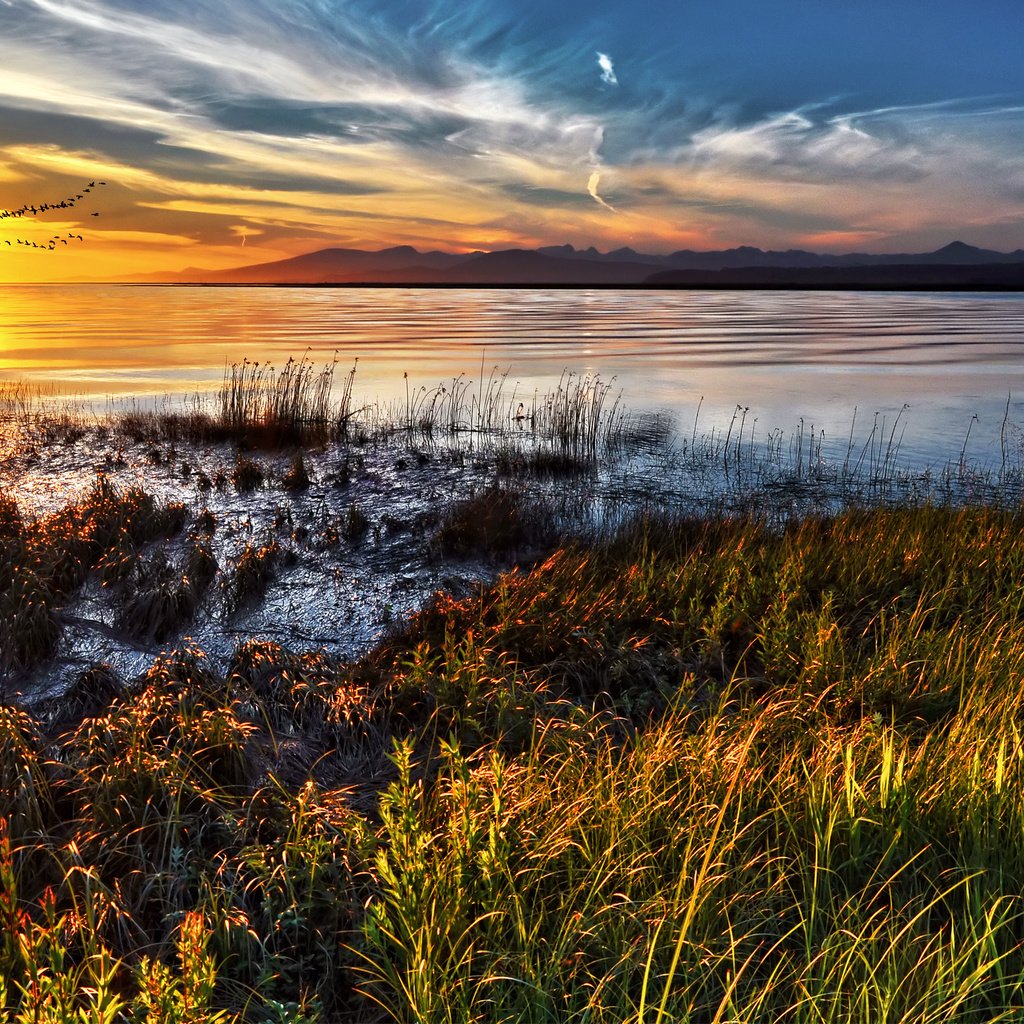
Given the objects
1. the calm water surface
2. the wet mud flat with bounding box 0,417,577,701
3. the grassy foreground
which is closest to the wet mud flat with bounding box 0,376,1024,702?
the wet mud flat with bounding box 0,417,577,701

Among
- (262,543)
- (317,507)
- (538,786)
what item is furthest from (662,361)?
(538,786)

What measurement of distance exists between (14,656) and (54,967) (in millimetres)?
5757

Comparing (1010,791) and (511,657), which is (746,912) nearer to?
(1010,791)

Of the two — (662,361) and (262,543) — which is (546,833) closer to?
(262,543)

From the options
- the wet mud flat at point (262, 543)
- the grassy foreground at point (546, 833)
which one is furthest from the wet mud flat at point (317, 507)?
the grassy foreground at point (546, 833)

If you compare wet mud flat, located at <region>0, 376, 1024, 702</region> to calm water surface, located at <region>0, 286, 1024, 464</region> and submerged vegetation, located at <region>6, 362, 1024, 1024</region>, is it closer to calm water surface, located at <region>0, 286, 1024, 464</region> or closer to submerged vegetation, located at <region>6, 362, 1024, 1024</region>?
submerged vegetation, located at <region>6, 362, 1024, 1024</region>

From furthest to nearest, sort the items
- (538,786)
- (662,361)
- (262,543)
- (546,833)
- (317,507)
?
(662,361)
(317,507)
(262,543)
(538,786)
(546,833)

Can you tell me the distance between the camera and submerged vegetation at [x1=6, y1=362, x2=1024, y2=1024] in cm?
271

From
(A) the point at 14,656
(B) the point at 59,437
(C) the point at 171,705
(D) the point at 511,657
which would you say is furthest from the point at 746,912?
(B) the point at 59,437

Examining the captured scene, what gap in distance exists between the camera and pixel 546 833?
11.3ft

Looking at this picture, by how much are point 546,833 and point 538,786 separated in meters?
0.39

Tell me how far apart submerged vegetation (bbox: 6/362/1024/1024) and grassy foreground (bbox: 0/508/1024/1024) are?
23 mm

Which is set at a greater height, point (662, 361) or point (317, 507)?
point (662, 361)

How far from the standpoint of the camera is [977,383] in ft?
97.1
